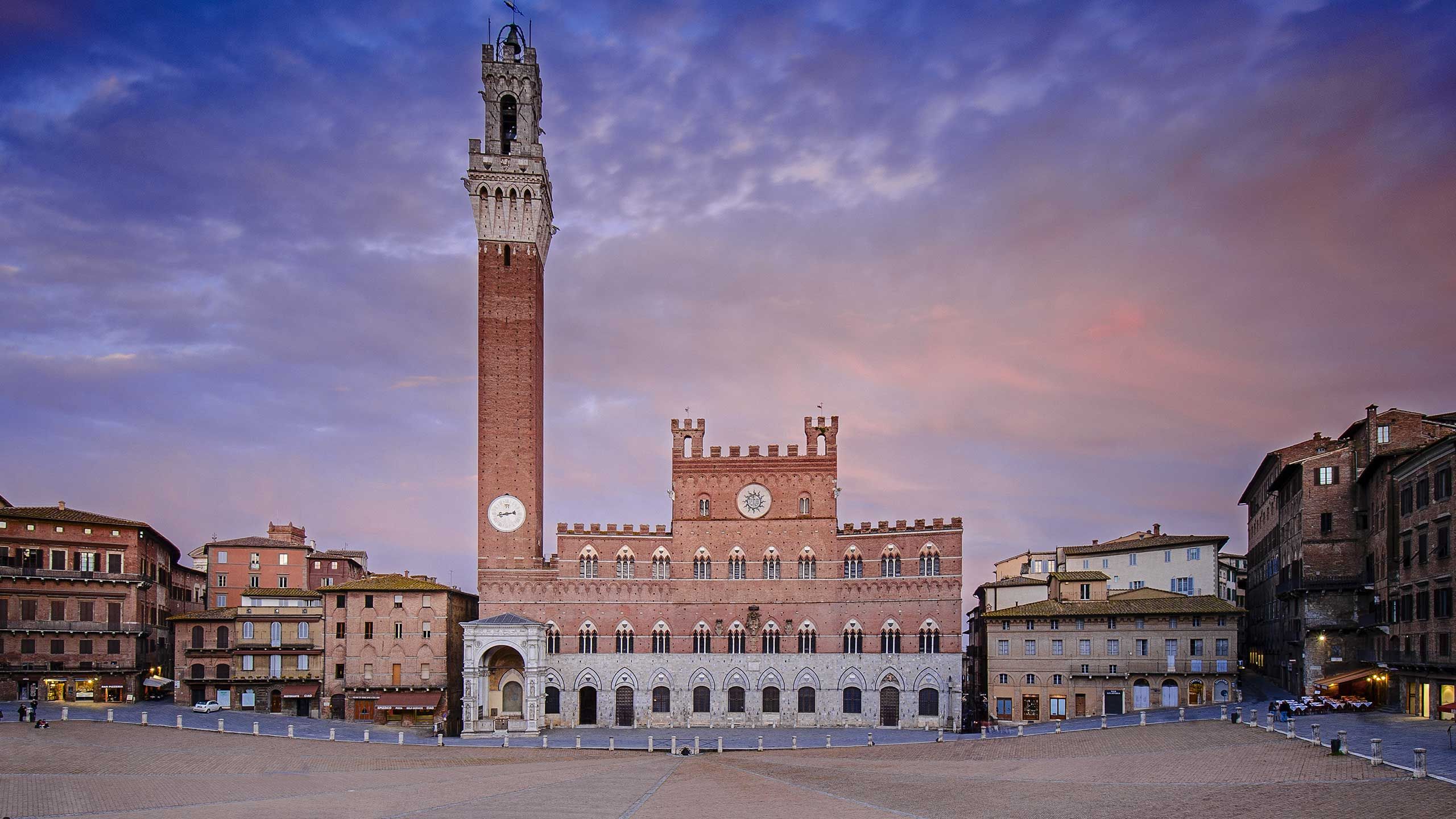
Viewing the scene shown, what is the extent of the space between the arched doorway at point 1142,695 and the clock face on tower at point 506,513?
137ft

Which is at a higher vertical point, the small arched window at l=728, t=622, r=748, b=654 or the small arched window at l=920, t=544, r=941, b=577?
the small arched window at l=920, t=544, r=941, b=577

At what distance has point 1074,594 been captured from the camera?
74938 mm

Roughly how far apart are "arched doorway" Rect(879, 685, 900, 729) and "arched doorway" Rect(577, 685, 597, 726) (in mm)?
19502

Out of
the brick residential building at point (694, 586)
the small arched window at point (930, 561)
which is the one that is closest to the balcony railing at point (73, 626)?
the brick residential building at point (694, 586)

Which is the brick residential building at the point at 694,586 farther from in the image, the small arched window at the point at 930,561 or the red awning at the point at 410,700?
the red awning at the point at 410,700

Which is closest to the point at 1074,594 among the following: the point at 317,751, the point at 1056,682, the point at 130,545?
the point at 1056,682

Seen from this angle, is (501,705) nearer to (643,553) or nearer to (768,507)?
(643,553)

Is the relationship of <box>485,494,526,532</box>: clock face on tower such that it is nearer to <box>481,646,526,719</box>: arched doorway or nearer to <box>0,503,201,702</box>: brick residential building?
<box>481,646,526,719</box>: arched doorway

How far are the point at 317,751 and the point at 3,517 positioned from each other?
31.6 m

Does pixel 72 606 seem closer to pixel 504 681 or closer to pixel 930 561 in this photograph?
pixel 504 681

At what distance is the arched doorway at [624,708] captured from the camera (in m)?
74.1

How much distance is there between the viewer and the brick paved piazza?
37.0m

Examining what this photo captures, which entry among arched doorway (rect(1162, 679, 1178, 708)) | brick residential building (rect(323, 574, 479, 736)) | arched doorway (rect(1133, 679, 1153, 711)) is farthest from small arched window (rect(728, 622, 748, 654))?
arched doorway (rect(1162, 679, 1178, 708))

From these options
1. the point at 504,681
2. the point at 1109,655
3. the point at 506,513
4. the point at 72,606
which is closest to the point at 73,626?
the point at 72,606
